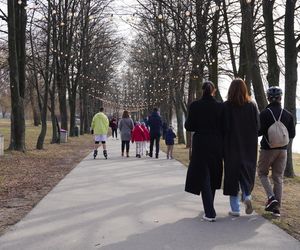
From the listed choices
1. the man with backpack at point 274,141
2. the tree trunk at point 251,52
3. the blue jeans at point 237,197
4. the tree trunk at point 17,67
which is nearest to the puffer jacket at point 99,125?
the tree trunk at point 17,67


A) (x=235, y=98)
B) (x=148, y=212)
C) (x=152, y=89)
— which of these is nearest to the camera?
(x=235, y=98)

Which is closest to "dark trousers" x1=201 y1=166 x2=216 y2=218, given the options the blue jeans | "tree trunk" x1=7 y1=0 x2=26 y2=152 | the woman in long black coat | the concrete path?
the woman in long black coat

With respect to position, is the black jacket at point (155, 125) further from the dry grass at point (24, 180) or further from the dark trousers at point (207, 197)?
the dark trousers at point (207, 197)

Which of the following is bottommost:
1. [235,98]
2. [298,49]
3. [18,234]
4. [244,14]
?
[18,234]

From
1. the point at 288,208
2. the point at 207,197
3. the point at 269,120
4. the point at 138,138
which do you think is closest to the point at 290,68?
the point at 288,208

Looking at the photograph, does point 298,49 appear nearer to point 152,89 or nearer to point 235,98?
point 235,98

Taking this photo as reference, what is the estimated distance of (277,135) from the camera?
7.26 m

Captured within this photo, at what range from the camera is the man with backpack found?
23.9ft

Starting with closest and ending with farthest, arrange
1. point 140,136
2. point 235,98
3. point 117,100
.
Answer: point 235,98 < point 140,136 < point 117,100

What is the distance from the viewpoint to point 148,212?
766 centimetres

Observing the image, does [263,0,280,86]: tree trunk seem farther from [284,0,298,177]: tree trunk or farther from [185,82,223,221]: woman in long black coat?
[185,82,223,221]: woman in long black coat

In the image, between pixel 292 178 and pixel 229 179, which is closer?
pixel 229 179

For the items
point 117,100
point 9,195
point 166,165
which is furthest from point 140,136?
point 117,100

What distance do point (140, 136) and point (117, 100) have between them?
6864cm
